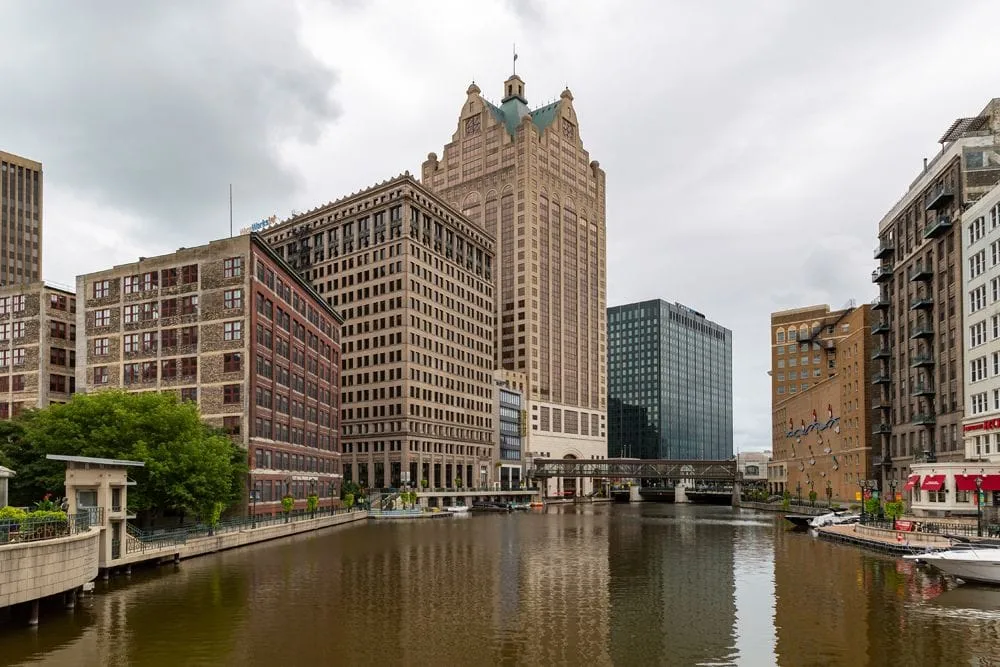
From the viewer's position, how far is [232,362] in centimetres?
9212

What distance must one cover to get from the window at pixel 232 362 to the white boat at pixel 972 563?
70449 millimetres

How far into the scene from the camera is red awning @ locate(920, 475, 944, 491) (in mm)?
81000

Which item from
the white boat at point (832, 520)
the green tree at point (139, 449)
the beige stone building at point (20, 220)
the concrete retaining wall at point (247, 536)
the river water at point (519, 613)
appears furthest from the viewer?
the beige stone building at point (20, 220)

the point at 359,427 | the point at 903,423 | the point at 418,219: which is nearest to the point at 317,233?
the point at 418,219

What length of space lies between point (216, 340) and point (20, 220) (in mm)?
128193

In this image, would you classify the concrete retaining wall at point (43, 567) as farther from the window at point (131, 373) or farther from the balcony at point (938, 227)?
the balcony at point (938, 227)

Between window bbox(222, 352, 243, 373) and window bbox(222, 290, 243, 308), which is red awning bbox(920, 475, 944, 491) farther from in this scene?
window bbox(222, 290, 243, 308)

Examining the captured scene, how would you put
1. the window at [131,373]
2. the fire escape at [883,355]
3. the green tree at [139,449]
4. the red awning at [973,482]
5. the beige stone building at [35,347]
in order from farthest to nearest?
the fire escape at [883,355]
the beige stone building at [35,347]
the window at [131,373]
the red awning at [973,482]
the green tree at [139,449]

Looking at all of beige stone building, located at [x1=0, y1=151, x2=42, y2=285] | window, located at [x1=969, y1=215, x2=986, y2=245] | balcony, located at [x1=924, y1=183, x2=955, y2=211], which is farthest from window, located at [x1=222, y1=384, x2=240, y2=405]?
beige stone building, located at [x1=0, y1=151, x2=42, y2=285]

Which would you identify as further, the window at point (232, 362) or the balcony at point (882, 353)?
the balcony at point (882, 353)

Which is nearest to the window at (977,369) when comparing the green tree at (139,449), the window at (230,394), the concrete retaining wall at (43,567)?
the green tree at (139,449)

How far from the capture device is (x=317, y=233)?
7648 inches

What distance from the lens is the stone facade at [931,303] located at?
296 ft

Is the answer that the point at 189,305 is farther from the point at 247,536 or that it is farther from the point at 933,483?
the point at 933,483
